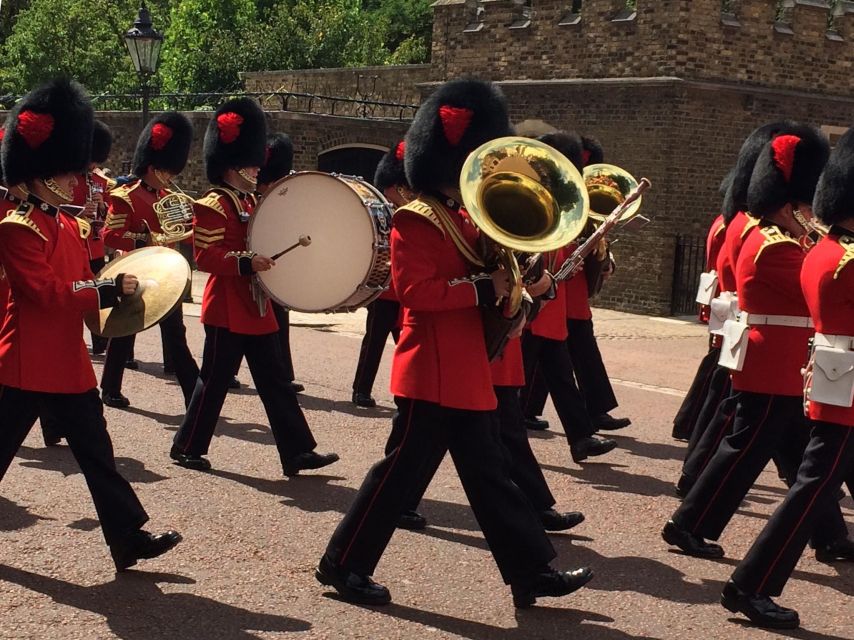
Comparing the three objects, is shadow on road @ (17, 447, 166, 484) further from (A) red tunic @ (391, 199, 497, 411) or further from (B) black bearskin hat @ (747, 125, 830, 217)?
(B) black bearskin hat @ (747, 125, 830, 217)

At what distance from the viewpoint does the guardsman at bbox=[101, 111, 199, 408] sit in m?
9.43

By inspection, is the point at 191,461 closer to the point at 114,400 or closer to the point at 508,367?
the point at 114,400

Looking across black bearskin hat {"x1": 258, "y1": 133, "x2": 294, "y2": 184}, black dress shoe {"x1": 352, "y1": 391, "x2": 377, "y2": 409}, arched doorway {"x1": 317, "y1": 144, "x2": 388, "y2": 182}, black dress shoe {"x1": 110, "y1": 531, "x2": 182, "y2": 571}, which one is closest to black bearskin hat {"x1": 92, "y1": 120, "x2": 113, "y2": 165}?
black bearskin hat {"x1": 258, "y1": 133, "x2": 294, "y2": 184}

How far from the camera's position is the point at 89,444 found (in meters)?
5.43

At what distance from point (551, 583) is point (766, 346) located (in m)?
1.43

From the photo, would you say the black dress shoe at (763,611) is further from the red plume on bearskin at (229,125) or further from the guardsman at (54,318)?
the red plume on bearskin at (229,125)

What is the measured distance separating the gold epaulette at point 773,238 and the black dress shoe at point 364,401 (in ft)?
14.4

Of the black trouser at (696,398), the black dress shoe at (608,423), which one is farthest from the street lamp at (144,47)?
the black trouser at (696,398)

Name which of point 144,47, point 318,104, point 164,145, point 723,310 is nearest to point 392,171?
point 164,145

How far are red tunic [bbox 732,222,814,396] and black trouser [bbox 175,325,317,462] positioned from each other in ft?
7.91

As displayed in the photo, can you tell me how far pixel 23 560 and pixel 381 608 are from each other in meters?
1.49

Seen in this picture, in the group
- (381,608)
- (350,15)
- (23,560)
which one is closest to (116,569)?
(23,560)

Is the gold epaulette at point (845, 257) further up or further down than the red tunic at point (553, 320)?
further up

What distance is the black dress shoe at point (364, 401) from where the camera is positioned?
980cm
